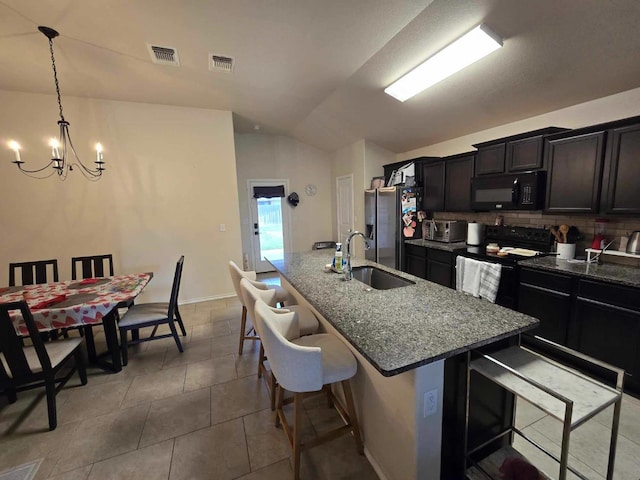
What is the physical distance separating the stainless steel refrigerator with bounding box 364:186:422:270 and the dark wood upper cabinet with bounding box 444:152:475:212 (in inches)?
19.8

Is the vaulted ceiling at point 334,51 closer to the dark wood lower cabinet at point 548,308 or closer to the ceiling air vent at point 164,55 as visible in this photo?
the ceiling air vent at point 164,55

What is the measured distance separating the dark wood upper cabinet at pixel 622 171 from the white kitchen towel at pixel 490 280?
968mm

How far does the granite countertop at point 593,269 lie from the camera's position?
2.07 meters

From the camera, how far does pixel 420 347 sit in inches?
45.1

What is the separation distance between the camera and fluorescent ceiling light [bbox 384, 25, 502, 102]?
2180mm

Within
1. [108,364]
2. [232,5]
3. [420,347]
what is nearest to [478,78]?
[232,5]

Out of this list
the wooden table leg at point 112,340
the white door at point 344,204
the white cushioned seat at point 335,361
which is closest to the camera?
the white cushioned seat at point 335,361

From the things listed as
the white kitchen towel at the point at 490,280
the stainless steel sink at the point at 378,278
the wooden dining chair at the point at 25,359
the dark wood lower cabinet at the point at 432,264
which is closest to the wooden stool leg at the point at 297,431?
the stainless steel sink at the point at 378,278

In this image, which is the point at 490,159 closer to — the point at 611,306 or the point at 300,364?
the point at 611,306

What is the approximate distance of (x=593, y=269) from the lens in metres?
2.35

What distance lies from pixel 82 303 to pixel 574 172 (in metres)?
4.46

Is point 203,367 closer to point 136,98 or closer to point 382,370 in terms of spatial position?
point 382,370

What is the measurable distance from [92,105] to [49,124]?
55 cm

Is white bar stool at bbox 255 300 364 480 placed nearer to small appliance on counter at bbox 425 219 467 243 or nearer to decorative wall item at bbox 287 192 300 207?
small appliance on counter at bbox 425 219 467 243
